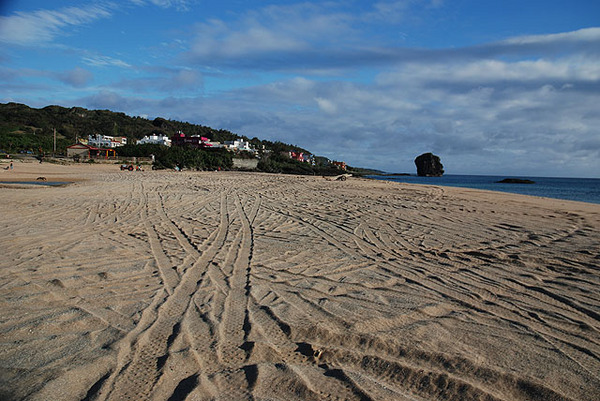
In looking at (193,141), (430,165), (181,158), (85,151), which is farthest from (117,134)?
(430,165)

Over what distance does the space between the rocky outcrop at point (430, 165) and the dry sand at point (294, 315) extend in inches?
3981

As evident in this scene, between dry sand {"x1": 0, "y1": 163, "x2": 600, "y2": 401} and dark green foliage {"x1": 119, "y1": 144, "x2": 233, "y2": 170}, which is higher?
dark green foliage {"x1": 119, "y1": 144, "x2": 233, "y2": 170}

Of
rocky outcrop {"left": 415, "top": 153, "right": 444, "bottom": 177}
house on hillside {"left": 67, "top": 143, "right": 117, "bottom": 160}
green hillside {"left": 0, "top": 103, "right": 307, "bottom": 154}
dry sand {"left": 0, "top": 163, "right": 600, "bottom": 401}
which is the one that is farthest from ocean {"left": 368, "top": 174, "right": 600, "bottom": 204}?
green hillside {"left": 0, "top": 103, "right": 307, "bottom": 154}

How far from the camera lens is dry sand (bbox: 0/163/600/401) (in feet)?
8.17

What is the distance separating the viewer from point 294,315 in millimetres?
3535

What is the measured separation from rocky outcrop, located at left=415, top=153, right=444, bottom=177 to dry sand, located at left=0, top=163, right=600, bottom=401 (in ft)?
332

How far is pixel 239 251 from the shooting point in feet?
19.6

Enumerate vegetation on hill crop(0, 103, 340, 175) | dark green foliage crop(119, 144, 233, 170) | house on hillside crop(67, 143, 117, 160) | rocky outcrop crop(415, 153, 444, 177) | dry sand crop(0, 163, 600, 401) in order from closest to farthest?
dry sand crop(0, 163, 600, 401), dark green foliage crop(119, 144, 233, 170), vegetation on hill crop(0, 103, 340, 175), house on hillside crop(67, 143, 117, 160), rocky outcrop crop(415, 153, 444, 177)

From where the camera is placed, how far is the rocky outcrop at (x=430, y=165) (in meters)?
103

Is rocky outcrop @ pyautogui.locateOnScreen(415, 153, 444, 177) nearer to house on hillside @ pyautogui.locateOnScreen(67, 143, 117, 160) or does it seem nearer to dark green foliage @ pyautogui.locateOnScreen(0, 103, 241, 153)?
dark green foliage @ pyautogui.locateOnScreen(0, 103, 241, 153)

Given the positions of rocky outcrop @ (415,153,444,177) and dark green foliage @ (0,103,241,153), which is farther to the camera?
rocky outcrop @ (415,153,444,177)

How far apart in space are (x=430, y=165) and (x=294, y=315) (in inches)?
4203

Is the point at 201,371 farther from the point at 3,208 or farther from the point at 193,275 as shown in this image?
the point at 3,208

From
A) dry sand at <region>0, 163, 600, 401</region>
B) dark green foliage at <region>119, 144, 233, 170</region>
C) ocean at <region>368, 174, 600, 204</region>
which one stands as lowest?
dry sand at <region>0, 163, 600, 401</region>
